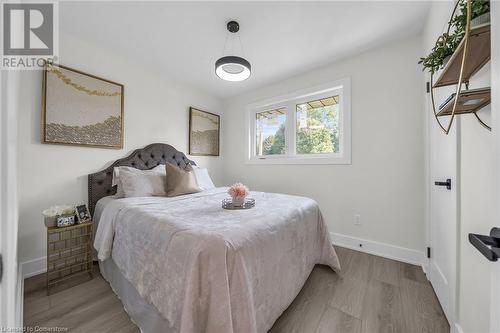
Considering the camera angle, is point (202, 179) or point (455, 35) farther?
point (202, 179)

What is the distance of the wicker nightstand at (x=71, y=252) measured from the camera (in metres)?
1.81

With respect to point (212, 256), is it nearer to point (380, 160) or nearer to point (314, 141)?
point (380, 160)

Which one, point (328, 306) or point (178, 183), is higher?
point (178, 183)

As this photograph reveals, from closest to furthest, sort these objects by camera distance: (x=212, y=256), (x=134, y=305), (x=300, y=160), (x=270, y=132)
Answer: (x=212, y=256) → (x=134, y=305) → (x=300, y=160) → (x=270, y=132)

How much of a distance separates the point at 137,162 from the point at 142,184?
52 cm

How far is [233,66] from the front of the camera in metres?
1.82

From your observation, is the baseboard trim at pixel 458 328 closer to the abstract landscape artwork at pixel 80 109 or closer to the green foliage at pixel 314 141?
the green foliage at pixel 314 141

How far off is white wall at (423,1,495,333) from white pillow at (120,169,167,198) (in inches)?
98.6

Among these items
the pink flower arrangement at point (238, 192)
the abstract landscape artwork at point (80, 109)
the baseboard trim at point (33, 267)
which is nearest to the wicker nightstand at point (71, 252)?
the baseboard trim at point (33, 267)

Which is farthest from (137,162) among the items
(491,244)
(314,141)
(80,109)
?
(491,244)

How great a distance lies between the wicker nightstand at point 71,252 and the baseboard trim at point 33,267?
16 cm

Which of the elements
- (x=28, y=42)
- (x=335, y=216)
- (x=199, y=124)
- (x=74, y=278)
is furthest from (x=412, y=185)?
(x=28, y=42)

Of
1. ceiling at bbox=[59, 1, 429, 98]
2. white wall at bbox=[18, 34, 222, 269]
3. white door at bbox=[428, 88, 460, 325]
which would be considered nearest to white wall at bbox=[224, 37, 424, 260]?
ceiling at bbox=[59, 1, 429, 98]

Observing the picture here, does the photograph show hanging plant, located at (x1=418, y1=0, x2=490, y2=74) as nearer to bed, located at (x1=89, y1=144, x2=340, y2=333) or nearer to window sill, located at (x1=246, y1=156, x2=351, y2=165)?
bed, located at (x1=89, y1=144, x2=340, y2=333)
